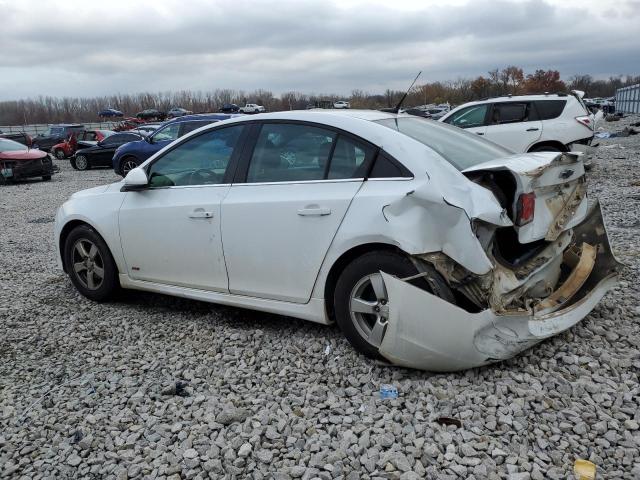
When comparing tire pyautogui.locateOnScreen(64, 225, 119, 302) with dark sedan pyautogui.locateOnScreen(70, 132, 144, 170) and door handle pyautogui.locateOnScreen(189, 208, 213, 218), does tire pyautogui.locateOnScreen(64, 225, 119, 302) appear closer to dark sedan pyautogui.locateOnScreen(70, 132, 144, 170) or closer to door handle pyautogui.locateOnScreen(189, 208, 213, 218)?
door handle pyautogui.locateOnScreen(189, 208, 213, 218)

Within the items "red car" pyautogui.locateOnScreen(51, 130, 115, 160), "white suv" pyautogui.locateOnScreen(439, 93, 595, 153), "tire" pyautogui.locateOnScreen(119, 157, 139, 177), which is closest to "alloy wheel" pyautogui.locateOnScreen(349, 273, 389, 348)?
"white suv" pyautogui.locateOnScreen(439, 93, 595, 153)

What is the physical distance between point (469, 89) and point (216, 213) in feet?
244

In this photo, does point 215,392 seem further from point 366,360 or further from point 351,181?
point 351,181

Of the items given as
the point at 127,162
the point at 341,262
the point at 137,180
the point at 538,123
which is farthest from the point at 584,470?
the point at 127,162

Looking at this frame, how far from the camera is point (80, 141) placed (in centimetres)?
2517

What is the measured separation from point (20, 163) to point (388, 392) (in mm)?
17388

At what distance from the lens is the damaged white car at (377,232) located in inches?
128

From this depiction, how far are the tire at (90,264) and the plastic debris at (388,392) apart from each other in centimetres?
282

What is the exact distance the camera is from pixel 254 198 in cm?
402

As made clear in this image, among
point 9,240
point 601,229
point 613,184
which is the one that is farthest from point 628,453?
point 613,184

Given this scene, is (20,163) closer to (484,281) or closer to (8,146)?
(8,146)

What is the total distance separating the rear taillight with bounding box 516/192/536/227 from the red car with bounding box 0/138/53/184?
1761 cm

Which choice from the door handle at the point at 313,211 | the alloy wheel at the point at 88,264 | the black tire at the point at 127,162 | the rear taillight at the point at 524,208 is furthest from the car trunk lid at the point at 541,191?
the black tire at the point at 127,162

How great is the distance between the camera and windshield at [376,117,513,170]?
374 cm
